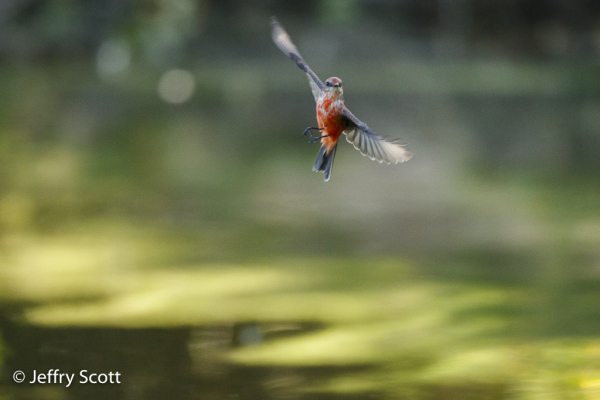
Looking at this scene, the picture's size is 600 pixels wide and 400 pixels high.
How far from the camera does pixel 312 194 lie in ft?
22.7

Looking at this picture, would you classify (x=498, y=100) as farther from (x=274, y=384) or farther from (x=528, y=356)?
(x=274, y=384)

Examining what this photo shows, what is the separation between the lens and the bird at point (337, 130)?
1.30 metres

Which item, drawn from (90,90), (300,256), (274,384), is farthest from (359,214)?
Result: (90,90)

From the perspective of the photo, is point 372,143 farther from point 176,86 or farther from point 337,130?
point 176,86

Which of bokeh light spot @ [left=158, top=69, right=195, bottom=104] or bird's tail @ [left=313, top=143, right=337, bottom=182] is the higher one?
bokeh light spot @ [left=158, top=69, right=195, bottom=104]

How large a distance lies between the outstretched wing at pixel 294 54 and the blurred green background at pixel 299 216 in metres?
1.93

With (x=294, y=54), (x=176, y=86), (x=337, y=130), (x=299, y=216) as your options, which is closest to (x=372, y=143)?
(x=337, y=130)

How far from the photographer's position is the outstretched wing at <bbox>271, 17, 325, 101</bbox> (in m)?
1.38

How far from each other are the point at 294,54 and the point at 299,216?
467 centimetres

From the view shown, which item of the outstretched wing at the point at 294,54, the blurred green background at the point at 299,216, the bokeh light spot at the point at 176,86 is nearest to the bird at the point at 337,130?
the outstretched wing at the point at 294,54

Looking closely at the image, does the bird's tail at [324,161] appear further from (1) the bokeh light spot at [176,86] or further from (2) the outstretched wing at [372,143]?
(1) the bokeh light spot at [176,86]

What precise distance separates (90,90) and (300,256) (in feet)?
24.5

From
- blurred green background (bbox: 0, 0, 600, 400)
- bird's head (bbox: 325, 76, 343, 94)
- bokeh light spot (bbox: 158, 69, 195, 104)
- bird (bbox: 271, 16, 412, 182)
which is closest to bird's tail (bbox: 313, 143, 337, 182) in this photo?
bird (bbox: 271, 16, 412, 182)

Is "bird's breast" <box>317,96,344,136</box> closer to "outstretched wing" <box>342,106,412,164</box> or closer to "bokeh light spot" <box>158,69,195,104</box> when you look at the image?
"outstretched wing" <box>342,106,412,164</box>
